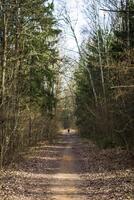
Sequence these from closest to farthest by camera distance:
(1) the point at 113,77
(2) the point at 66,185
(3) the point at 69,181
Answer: (2) the point at 66,185 < (3) the point at 69,181 < (1) the point at 113,77

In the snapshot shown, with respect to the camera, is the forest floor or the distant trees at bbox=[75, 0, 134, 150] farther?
the distant trees at bbox=[75, 0, 134, 150]

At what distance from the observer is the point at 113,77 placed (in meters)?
23.2

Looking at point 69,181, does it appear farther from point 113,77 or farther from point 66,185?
point 113,77

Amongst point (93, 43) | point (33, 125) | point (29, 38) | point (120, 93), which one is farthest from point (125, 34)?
point (93, 43)

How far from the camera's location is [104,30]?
4025cm

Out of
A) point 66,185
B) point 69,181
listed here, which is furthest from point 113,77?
point 66,185

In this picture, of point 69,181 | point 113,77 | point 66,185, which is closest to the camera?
point 66,185

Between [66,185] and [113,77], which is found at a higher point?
[113,77]

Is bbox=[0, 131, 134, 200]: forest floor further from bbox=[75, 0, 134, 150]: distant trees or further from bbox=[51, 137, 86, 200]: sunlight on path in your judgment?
bbox=[75, 0, 134, 150]: distant trees

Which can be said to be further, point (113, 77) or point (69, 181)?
point (113, 77)

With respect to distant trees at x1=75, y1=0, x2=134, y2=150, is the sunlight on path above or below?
below

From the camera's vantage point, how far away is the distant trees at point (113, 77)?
20.3 m

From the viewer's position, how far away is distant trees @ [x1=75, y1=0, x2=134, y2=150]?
2030cm

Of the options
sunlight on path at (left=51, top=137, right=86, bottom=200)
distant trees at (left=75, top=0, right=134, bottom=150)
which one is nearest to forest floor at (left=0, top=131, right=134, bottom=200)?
sunlight on path at (left=51, top=137, right=86, bottom=200)
